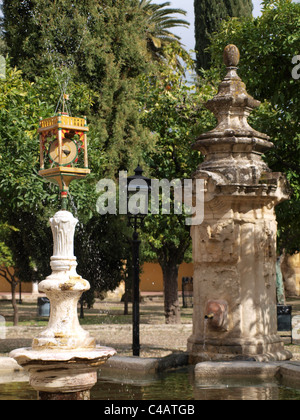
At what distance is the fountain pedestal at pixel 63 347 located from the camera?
6.36 metres

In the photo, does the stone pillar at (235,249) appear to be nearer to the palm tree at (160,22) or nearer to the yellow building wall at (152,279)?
the palm tree at (160,22)

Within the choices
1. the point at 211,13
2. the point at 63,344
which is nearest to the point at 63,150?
the point at 63,344

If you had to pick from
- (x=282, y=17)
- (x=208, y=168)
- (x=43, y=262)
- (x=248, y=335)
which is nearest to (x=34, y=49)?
(x=43, y=262)

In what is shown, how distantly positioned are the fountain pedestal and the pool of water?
76.0 inches

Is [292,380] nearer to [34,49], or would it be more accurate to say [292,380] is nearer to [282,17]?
[282,17]

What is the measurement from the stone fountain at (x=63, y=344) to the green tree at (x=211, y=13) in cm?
2802

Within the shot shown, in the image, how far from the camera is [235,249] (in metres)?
10.7

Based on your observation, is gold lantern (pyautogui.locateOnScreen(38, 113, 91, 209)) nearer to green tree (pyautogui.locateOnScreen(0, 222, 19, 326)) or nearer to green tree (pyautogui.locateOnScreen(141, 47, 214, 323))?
green tree (pyautogui.locateOnScreen(141, 47, 214, 323))

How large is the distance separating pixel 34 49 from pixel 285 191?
13786 millimetres

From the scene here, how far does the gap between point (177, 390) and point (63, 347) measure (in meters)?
2.86

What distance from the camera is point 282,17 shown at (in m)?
14.2

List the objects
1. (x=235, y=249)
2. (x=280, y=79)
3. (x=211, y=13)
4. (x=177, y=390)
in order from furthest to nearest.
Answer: (x=211, y=13) → (x=280, y=79) → (x=235, y=249) → (x=177, y=390)

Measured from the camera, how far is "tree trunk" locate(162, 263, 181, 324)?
22609mm

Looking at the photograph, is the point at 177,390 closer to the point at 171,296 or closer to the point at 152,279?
the point at 171,296
